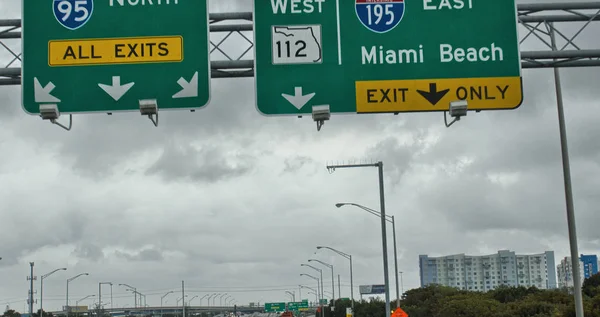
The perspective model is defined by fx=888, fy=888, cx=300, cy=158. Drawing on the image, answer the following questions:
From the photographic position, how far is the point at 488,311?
45.7 meters

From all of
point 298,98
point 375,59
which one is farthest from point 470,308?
point 298,98

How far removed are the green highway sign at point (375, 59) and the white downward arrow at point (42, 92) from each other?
3.93 metres

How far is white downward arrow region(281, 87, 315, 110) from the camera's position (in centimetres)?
1691

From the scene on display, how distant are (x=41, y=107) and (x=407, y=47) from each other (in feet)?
23.1

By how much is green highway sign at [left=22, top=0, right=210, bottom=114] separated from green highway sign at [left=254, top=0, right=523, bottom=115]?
1.27 m

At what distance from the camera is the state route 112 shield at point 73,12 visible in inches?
675

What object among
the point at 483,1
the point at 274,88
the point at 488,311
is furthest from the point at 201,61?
the point at 488,311

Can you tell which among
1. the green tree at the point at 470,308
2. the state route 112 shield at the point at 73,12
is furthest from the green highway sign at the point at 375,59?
the green tree at the point at 470,308

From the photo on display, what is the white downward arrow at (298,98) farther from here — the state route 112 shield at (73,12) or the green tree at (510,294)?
the green tree at (510,294)

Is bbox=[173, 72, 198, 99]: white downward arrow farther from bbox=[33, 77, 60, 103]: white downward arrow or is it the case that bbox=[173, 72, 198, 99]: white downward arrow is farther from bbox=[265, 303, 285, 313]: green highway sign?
bbox=[265, 303, 285, 313]: green highway sign

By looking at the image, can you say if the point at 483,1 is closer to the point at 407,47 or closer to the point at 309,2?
the point at 407,47

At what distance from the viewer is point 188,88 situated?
661 inches

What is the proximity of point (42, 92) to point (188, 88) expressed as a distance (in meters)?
2.81

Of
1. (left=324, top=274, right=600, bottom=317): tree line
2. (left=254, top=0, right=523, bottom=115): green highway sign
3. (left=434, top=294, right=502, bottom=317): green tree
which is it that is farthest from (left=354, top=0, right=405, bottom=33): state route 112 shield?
(left=434, top=294, right=502, bottom=317): green tree
